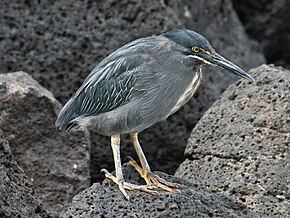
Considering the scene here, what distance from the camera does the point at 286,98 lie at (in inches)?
283

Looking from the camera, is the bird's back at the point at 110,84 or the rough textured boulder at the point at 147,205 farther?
the bird's back at the point at 110,84

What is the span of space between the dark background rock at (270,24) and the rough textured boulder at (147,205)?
20.2 ft

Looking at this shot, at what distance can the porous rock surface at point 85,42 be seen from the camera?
925 centimetres

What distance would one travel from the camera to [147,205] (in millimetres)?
5887

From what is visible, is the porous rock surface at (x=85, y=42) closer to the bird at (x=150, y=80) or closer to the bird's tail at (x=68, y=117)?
the bird's tail at (x=68, y=117)

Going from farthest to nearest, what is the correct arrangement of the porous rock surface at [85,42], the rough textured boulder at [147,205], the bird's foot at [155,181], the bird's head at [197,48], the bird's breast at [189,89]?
the porous rock surface at [85,42] < the bird's breast at [189,89] < the bird's head at [197,48] < the bird's foot at [155,181] < the rough textured boulder at [147,205]

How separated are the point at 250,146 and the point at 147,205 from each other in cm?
156

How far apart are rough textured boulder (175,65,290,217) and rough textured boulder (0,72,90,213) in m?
1.24

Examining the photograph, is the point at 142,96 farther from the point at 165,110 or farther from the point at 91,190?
the point at 91,190

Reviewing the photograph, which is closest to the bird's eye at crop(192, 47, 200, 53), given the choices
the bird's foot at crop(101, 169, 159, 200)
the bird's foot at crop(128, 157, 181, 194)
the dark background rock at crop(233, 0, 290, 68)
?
the bird's foot at crop(128, 157, 181, 194)

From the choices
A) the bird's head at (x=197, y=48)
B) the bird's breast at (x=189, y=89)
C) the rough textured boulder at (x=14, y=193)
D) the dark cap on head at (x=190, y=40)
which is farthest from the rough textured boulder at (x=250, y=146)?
the rough textured boulder at (x=14, y=193)

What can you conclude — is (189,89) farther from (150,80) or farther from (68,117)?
(68,117)

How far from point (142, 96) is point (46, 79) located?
9.78ft

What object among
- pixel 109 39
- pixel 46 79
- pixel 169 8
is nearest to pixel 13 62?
pixel 46 79
